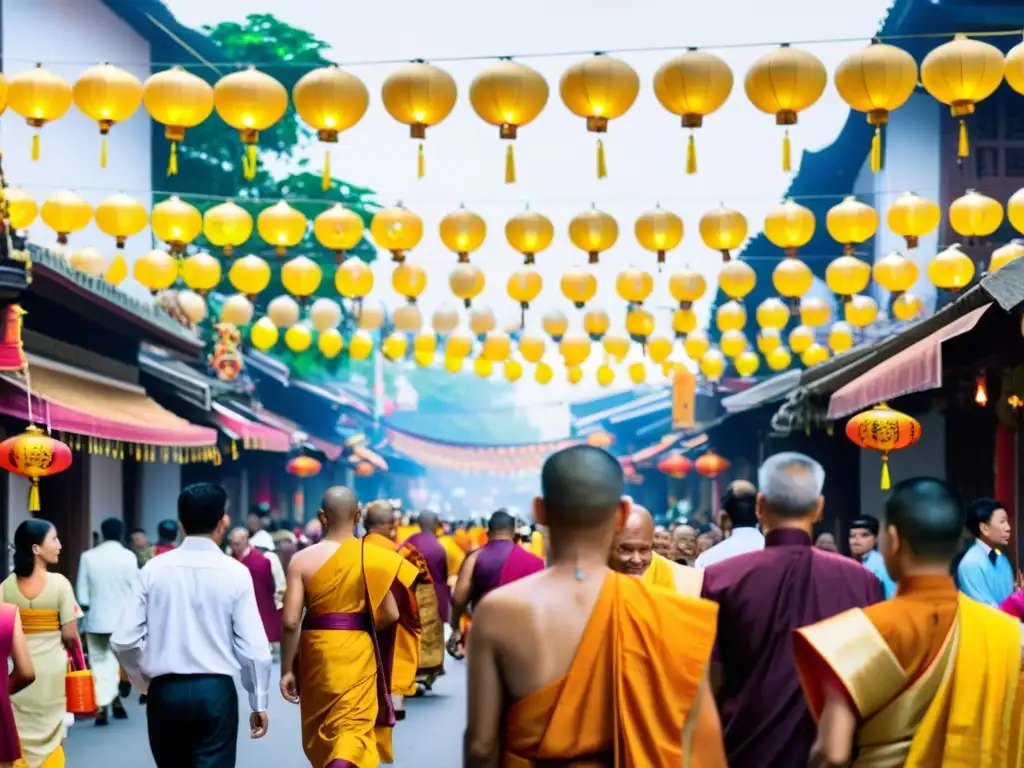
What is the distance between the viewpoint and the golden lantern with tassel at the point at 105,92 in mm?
11836

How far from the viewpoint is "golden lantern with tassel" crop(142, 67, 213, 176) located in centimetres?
1173

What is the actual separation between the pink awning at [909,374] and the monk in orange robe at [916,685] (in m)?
4.83

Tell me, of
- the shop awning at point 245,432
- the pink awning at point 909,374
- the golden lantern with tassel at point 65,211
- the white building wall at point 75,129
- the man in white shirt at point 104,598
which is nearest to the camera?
the pink awning at point 909,374

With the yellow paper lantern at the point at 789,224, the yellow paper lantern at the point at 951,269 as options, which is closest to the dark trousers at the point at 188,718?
the yellow paper lantern at the point at 789,224

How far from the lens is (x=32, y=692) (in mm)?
9156

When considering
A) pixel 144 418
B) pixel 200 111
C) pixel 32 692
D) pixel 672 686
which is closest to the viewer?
pixel 672 686

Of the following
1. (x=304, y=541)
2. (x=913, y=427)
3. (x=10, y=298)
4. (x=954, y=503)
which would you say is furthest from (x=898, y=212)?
(x=304, y=541)

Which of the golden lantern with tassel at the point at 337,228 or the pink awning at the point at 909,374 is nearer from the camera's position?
the pink awning at the point at 909,374

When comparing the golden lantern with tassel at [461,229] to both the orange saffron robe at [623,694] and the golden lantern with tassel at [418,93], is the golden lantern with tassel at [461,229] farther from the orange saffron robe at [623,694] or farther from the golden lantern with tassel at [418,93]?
the orange saffron robe at [623,694]

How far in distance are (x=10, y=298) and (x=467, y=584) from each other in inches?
156

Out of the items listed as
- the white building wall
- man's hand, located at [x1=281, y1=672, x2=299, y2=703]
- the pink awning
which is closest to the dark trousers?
man's hand, located at [x1=281, y1=672, x2=299, y2=703]

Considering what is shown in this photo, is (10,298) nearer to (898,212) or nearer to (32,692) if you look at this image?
(32,692)

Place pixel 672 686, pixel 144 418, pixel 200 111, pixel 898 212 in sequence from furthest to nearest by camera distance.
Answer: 1. pixel 144 418
2. pixel 898 212
3. pixel 200 111
4. pixel 672 686

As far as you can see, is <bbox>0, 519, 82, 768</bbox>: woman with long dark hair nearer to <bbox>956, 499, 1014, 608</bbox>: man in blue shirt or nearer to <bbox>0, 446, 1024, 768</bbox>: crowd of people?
<bbox>0, 446, 1024, 768</bbox>: crowd of people
